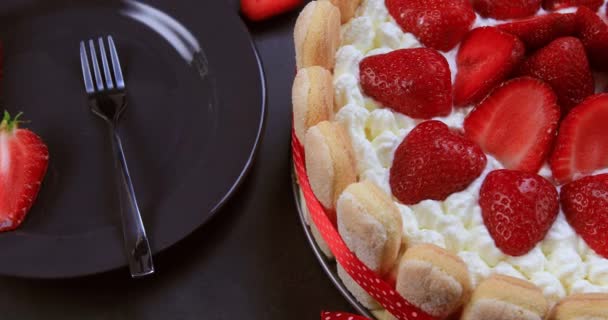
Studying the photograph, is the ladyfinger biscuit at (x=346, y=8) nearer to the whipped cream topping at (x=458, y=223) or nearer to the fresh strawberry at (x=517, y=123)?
the whipped cream topping at (x=458, y=223)

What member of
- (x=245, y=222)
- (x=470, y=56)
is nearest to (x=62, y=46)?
(x=245, y=222)


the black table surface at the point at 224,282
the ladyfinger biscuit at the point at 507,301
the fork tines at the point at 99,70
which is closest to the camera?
the ladyfinger biscuit at the point at 507,301

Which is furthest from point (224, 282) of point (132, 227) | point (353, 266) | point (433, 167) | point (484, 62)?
point (484, 62)

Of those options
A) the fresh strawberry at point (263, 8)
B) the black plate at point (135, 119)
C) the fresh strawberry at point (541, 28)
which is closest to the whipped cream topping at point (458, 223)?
the fresh strawberry at point (541, 28)

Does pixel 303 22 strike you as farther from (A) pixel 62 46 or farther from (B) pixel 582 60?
(A) pixel 62 46

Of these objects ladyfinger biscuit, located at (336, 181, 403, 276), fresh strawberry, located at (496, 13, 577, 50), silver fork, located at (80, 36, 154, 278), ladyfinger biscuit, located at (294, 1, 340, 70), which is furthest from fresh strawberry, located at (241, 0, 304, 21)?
ladyfinger biscuit, located at (336, 181, 403, 276)
